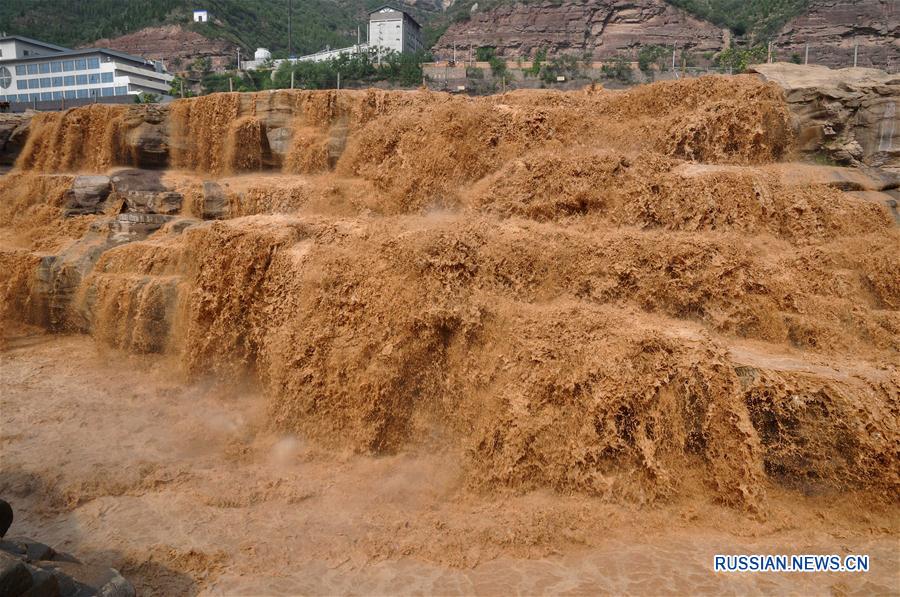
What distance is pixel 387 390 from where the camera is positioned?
20.3ft

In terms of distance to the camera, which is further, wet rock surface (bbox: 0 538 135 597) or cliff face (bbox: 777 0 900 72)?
cliff face (bbox: 777 0 900 72)

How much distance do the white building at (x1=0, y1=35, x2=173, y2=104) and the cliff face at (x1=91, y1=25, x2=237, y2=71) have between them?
7522 mm

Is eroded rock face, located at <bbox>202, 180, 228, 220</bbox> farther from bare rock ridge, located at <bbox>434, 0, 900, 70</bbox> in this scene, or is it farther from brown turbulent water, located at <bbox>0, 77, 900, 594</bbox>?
bare rock ridge, located at <bbox>434, 0, 900, 70</bbox>

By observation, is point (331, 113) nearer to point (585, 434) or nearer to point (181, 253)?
point (181, 253)

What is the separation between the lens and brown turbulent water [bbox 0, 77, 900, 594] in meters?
4.74

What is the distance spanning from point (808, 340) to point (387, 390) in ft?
14.4

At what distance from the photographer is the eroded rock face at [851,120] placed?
8852 millimetres

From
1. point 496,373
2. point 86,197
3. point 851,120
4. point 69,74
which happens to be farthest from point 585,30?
point 496,373

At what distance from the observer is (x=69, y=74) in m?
35.1

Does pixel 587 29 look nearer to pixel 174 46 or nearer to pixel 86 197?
pixel 174 46

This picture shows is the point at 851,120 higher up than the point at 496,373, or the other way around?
the point at 851,120

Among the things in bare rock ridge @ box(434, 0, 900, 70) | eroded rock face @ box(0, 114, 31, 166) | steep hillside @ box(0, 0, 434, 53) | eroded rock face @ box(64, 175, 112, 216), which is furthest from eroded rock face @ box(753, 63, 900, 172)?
steep hillside @ box(0, 0, 434, 53)

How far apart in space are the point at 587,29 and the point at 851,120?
125 feet

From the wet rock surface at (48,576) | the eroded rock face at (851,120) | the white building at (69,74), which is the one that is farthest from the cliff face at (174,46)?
the wet rock surface at (48,576)
